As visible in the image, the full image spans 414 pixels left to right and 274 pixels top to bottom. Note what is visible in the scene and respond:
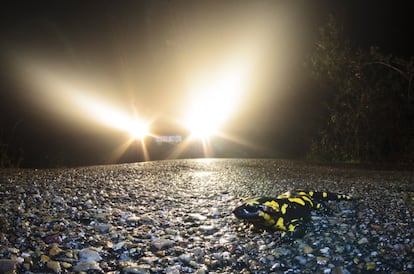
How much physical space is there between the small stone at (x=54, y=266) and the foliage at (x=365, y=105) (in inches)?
407

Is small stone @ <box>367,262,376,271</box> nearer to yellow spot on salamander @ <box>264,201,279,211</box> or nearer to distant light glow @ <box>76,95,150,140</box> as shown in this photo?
yellow spot on salamander @ <box>264,201,279,211</box>

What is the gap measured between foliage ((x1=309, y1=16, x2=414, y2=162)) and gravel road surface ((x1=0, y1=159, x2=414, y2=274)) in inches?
257

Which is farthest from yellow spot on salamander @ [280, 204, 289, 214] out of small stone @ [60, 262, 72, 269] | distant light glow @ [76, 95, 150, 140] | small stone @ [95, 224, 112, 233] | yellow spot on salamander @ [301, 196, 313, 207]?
distant light glow @ [76, 95, 150, 140]

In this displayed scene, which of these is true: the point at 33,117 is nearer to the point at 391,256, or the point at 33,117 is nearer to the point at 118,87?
the point at 118,87

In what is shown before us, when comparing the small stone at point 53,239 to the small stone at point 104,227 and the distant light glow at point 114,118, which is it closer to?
the small stone at point 104,227

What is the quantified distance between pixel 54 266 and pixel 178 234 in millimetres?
1131

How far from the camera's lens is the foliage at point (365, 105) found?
34.7 ft

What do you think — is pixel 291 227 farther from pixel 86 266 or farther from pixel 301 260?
pixel 86 266

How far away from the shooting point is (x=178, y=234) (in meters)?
3.04

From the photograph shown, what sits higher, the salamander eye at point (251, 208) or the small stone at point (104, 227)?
the salamander eye at point (251, 208)

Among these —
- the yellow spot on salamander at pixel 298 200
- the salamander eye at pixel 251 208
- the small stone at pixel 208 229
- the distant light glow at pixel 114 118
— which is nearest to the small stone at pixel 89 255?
the small stone at pixel 208 229

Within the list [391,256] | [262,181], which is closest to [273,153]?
[262,181]

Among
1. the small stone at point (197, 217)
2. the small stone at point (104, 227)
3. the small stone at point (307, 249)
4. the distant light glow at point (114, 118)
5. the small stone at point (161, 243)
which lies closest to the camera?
the small stone at point (307, 249)

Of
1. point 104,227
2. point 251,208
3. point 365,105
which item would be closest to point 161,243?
point 104,227
